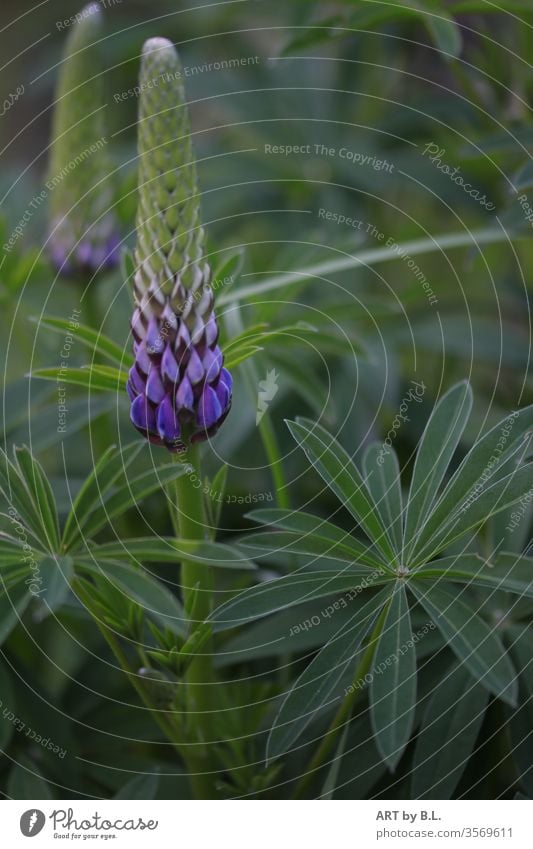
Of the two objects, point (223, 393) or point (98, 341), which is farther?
point (98, 341)

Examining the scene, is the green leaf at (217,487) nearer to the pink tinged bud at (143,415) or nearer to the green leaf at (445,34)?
the pink tinged bud at (143,415)

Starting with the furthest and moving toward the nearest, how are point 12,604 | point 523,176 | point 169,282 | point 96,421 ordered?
1. point 96,421
2. point 523,176
3. point 12,604
4. point 169,282

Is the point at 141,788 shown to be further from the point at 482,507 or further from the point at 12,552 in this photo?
the point at 482,507

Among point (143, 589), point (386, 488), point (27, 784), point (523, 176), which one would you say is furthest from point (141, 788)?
point (523, 176)

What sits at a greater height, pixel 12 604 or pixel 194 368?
pixel 194 368

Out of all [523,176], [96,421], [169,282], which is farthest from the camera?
[96,421]

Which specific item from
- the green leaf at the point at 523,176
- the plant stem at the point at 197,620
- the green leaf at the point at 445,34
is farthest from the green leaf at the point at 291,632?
the green leaf at the point at 445,34

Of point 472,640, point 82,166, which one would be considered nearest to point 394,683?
point 472,640

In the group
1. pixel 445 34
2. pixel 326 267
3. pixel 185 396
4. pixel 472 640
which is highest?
pixel 445 34
